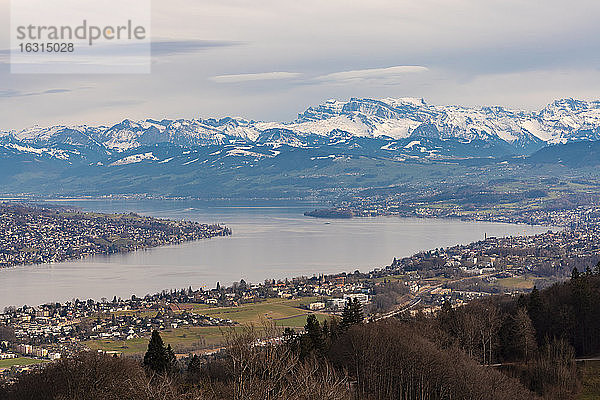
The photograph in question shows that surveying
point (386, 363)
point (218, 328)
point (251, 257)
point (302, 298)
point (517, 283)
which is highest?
point (386, 363)

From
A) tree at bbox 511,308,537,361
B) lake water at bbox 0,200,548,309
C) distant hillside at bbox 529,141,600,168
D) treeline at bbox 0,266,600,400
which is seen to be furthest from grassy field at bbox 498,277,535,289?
distant hillside at bbox 529,141,600,168

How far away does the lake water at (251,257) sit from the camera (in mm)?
54656

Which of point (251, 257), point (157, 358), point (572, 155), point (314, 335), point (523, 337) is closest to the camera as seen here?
point (157, 358)

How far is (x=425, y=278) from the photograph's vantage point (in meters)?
53.4

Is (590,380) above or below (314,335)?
below

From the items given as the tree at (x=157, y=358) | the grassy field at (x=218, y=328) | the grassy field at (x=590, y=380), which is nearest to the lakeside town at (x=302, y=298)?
the grassy field at (x=218, y=328)

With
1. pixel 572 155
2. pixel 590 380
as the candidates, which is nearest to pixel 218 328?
pixel 590 380

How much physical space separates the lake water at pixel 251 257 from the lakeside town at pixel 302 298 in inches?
172

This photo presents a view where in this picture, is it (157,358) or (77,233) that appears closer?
(157,358)

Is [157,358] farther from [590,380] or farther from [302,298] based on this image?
[302,298]

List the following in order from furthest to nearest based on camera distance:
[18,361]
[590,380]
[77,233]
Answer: [77,233]
[18,361]
[590,380]

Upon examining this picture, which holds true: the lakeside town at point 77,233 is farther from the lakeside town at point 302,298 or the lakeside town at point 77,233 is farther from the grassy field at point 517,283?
the grassy field at point 517,283

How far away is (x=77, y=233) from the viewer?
3465 inches

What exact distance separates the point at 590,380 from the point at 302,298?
26832mm
